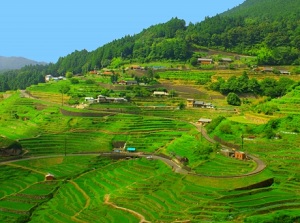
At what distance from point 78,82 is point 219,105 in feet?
83.8

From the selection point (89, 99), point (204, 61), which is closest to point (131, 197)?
point (89, 99)

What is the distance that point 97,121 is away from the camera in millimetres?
57781

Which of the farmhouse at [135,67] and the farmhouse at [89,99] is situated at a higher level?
the farmhouse at [135,67]

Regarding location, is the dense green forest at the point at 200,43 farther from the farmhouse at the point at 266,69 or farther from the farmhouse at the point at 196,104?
the farmhouse at the point at 196,104

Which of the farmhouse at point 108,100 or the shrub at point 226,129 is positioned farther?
the farmhouse at point 108,100

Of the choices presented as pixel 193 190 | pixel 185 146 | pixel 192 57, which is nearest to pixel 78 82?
pixel 192 57

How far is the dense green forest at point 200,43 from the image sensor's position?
9263 centimetres

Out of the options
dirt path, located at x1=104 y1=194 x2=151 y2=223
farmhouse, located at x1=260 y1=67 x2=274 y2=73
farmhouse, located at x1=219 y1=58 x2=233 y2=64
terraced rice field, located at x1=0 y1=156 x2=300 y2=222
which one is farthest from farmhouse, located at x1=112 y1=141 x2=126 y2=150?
farmhouse, located at x1=219 y1=58 x2=233 y2=64

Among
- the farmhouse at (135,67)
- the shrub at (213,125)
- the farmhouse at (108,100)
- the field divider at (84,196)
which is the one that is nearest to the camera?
→ the field divider at (84,196)

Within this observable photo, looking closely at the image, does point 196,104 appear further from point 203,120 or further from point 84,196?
point 84,196

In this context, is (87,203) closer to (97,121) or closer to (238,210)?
(238,210)

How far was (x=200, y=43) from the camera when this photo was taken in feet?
326

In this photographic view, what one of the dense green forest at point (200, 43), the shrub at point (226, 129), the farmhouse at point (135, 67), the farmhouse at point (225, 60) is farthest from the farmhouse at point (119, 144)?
the dense green forest at point (200, 43)

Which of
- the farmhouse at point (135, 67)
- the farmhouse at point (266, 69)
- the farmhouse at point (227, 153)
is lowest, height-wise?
the farmhouse at point (227, 153)
